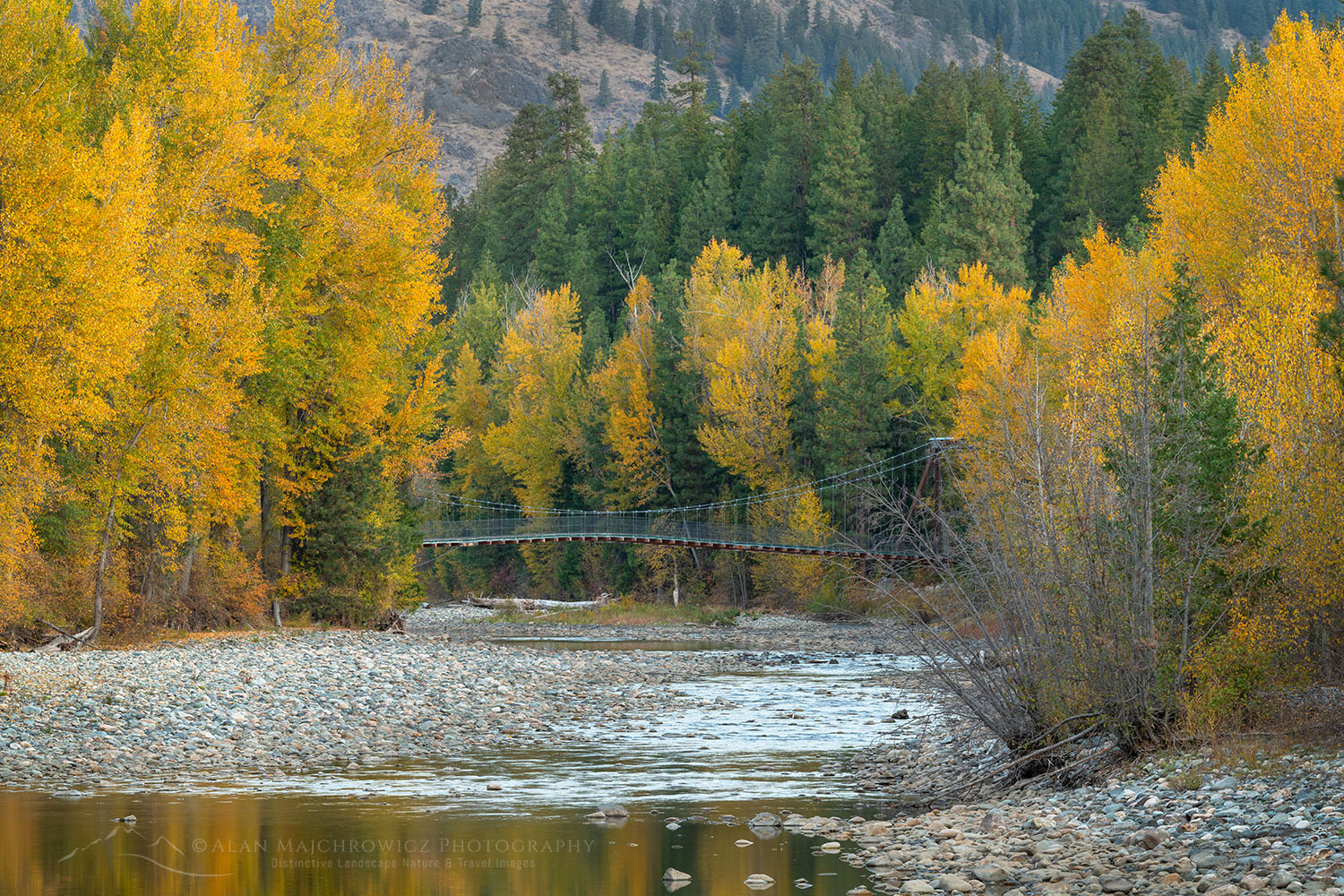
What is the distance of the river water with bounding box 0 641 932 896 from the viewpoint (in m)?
9.29

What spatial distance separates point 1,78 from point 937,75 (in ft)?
186

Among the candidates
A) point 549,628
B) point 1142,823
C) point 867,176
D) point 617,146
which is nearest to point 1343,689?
point 1142,823

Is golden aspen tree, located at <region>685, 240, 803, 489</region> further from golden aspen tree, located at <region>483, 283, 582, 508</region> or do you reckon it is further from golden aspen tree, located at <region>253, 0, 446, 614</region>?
golden aspen tree, located at <region>253, 0, 446, 614</region>

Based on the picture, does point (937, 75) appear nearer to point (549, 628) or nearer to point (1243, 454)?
point (549, 628)

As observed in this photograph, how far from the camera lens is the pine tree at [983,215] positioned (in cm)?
5256

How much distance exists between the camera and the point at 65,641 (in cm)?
2031

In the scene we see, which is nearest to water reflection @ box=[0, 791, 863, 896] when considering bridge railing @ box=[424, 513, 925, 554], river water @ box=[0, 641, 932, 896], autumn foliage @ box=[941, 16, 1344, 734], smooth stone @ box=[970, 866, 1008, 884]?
river water @ box=[0, 641, 932, 896]

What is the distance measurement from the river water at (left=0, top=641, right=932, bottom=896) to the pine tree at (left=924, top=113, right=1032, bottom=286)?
3973 cm

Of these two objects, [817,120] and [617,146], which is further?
[617,146]

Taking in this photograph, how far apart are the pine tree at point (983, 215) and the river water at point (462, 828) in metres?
39.7

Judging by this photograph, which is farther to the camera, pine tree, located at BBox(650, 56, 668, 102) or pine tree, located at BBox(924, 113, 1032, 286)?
pine tree, located at BBox(650, 56, 668, 102)

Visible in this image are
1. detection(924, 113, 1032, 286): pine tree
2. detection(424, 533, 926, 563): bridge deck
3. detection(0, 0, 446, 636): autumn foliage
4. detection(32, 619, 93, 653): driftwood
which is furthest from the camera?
detection(924, 113, 1032, 286): pine tree

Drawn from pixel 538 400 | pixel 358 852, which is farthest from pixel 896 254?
pixel 358 852

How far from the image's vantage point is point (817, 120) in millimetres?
69188
